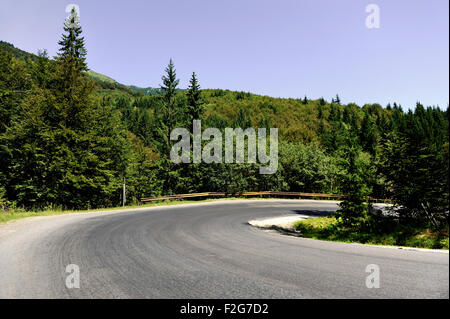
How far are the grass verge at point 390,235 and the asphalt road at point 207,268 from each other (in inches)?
64.7

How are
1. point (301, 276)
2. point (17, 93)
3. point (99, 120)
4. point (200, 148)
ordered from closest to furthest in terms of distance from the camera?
point (301, 276)
point (17, 93)
point (99, 120)
point (200, 148)

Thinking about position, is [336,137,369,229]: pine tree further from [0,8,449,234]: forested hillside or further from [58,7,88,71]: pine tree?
[58,7,88,71]: pine tree

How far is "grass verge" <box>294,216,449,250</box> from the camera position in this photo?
709 cm

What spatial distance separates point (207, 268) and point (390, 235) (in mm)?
7076

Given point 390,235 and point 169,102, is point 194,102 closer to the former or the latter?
A: point 169,102

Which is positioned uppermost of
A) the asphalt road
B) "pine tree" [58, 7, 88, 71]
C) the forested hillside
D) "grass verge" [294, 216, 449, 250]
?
"pine tree" [58, 7, 88, 71]

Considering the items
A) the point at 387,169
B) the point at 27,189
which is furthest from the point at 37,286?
the point at 27,189

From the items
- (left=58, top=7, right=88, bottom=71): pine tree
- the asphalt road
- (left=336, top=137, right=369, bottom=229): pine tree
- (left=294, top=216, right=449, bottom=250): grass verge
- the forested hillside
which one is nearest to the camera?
the asphalt road

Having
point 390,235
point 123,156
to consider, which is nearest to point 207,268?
point 390,235

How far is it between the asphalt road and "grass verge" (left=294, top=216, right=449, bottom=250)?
1.64m

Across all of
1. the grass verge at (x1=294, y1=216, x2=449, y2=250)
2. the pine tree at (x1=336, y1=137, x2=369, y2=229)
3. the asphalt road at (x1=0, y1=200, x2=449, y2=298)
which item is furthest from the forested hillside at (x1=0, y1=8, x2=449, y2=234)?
the asphalt road at (x1=0, y1=200, x2=449, y2=298)

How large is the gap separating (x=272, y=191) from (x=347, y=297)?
2948cm

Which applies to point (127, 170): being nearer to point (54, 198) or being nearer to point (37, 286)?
point (54, 198)
